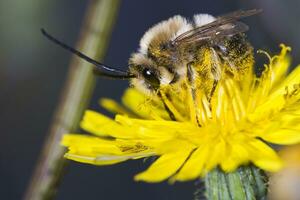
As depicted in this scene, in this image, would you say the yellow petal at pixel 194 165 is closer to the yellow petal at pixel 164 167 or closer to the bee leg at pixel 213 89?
the yellow petal at pixel 164 167

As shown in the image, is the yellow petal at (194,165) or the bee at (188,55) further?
the bee at (188,55)

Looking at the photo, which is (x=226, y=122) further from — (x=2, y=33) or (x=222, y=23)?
(x=2, y=33)

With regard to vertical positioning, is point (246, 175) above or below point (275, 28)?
below

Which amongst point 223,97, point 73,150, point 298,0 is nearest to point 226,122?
point 223,97

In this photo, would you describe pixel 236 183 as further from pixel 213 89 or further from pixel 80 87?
pixel 80 87

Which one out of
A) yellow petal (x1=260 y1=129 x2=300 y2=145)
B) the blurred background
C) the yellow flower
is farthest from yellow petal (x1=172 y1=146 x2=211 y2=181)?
the blurred background

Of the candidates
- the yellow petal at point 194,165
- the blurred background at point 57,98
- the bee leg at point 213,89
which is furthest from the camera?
the blurred background at point 57,98

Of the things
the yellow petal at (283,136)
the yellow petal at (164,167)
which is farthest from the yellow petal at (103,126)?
the yellow petal at (283,136)

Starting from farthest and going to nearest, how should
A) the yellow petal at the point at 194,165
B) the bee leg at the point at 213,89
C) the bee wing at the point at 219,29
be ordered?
the bee leg at the point at 213,89, the bee wing at the point at 219,29, the yellow petal at the point at 194,165
